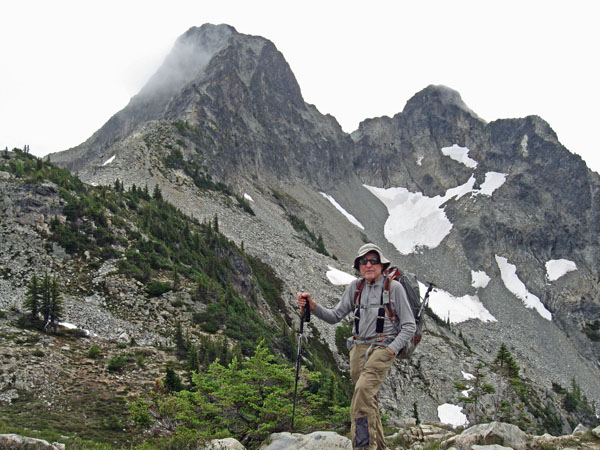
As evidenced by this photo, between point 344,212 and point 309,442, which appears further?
point 344,212

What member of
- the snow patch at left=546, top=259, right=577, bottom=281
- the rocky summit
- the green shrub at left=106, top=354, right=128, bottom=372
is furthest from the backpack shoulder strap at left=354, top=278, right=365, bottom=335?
the snow patch at left=546, top=259, right=577, bottom=281

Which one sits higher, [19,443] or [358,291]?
[358,291]

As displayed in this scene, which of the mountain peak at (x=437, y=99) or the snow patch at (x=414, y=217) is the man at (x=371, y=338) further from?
the mountain peak at (x=437, y=99)

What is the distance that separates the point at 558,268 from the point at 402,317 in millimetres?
134875

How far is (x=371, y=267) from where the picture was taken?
22.5 feet

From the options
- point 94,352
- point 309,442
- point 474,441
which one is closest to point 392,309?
point 309,442

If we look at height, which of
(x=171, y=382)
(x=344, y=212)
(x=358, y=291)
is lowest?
(x=171, y=382)

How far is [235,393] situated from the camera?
9.59 metres

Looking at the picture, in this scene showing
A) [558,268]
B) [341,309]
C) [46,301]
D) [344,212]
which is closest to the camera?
[341,309]

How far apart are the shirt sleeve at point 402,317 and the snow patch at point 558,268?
12769 centimetres

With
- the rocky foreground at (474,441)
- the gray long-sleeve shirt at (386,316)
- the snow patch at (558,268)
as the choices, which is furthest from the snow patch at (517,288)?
the gray long-sleeve shirt at (386,316)

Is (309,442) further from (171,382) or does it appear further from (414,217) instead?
(414,217)

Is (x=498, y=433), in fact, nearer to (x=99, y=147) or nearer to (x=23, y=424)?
(x=23, y=424)

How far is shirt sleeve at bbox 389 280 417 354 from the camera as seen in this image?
6434mm
